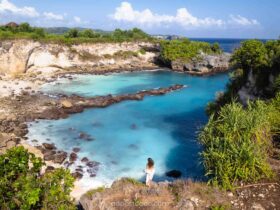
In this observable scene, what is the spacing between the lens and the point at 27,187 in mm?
9930

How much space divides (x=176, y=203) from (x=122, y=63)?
62171 mm

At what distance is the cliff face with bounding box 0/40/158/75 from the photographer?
58656 millimetres

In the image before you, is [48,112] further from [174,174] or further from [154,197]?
[154,197]

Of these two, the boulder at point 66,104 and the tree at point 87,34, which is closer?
the boulder at point 66,104

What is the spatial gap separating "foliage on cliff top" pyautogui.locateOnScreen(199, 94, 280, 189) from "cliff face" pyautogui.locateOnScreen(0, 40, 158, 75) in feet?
165

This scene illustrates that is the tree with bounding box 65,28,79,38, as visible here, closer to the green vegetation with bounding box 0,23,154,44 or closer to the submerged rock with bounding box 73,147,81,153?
the green vegetation with bounding box 0,23,154,44

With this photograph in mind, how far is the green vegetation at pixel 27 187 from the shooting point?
9916mm

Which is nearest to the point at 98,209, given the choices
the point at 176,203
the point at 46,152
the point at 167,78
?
the point at 176,203

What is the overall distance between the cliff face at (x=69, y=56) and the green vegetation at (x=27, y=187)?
164ft

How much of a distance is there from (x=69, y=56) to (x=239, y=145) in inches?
2225

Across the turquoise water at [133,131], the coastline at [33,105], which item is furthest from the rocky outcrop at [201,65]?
the coastline at [33,105]

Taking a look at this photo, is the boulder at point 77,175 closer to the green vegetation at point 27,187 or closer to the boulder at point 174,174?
the boulder at point 174,174

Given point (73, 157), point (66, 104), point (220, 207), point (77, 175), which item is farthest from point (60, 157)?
point (220, 207)

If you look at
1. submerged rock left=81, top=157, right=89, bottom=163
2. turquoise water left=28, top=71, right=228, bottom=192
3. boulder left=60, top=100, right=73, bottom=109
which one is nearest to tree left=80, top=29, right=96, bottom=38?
turquoise water left=28, top=71, right=228, bottom=192
